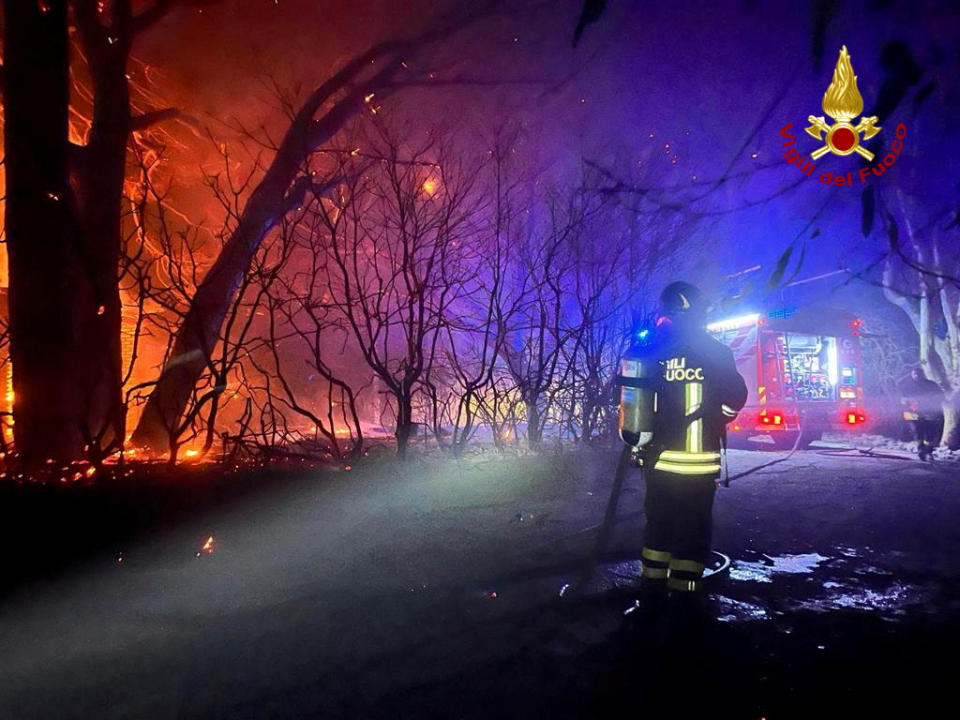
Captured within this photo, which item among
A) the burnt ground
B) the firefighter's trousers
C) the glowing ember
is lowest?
the burnt ground

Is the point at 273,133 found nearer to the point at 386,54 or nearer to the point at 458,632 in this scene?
the point at 386,54

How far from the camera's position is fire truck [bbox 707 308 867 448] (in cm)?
1268

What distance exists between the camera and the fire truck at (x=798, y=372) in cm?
1268

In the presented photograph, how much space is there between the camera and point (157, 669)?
2740 mm

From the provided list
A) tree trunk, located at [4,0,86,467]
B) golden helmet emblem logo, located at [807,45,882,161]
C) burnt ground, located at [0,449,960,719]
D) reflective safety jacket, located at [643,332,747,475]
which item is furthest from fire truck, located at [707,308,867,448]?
tree trunk, located at [4,0,86,467]

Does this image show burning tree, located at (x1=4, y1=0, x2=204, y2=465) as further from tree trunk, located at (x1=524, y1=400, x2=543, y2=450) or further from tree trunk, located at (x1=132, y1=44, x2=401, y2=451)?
tree trunk, located at (x1=524, y1=400, x2=543, y2=450)

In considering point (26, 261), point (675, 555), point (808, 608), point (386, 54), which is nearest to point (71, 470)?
point (26, 261)

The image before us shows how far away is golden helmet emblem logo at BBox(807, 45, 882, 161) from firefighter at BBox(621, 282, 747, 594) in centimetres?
823

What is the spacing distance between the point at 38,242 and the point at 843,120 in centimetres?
1233

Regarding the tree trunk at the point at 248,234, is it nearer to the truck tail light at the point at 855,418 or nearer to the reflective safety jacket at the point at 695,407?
the reflective safety jacket at the point at 695,407

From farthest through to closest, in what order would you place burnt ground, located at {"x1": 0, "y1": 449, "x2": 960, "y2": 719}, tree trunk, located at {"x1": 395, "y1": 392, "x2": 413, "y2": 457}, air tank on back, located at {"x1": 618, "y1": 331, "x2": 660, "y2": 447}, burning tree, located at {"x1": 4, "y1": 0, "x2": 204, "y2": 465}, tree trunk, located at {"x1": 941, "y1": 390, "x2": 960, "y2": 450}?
tree trunk, located at {"x1": 941, "y1": 390, "x2": 960, "y2": 450}
tree trunk, located at {"x1": 395, "y1": 392, "x2": 413, "y2": 457}
burning tree, located at {"x1": 4, "y1": 0, "x2": 204, "y2": 465}
air tank on back, located at {"x1": 618, "y1": 331, "x2": 660, "y2": 447}
burnt ground, located at {"x1": 0, "y1": 449, "x2": 960, "y2": 719}

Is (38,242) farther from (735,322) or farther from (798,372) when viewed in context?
(798,372)

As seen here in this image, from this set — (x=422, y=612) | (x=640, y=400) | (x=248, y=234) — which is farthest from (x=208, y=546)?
(x=248, y=234)

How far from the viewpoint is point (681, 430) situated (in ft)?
12.1
